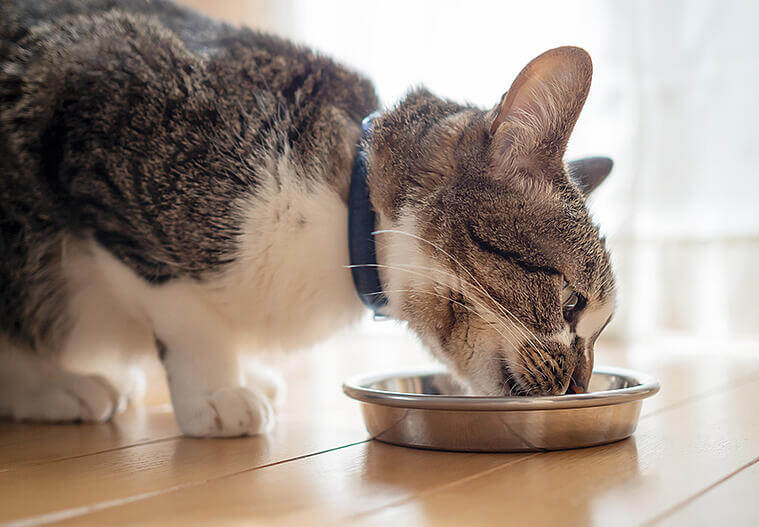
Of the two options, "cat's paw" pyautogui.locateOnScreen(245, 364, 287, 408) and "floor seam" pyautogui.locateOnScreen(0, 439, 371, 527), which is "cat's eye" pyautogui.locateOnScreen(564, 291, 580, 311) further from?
"cat's paw" pyautogui.locateOnScreen(245, 364, 287, 408)

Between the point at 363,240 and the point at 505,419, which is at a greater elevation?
the point at 363,240

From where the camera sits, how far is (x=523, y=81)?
1.22m

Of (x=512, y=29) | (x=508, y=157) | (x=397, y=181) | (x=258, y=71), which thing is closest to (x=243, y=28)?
(x=258, y=71)

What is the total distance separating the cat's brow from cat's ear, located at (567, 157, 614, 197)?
365 millimetres

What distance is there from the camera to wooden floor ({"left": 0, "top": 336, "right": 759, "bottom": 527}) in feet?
2.97

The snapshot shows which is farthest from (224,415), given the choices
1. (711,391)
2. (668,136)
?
(668,136)

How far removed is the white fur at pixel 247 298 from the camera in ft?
4.56

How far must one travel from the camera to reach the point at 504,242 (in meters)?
1.26

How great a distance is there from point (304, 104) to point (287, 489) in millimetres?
778

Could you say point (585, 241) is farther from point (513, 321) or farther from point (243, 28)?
point (243, 28)

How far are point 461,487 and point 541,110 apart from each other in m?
0.64

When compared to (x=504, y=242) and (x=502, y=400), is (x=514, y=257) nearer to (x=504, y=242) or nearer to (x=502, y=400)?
(x=504, y=242)

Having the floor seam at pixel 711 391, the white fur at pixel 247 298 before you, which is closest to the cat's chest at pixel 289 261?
the white fur at pixel 247 298

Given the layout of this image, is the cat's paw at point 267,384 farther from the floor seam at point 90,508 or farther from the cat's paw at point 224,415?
the floor seam at point 90,508
